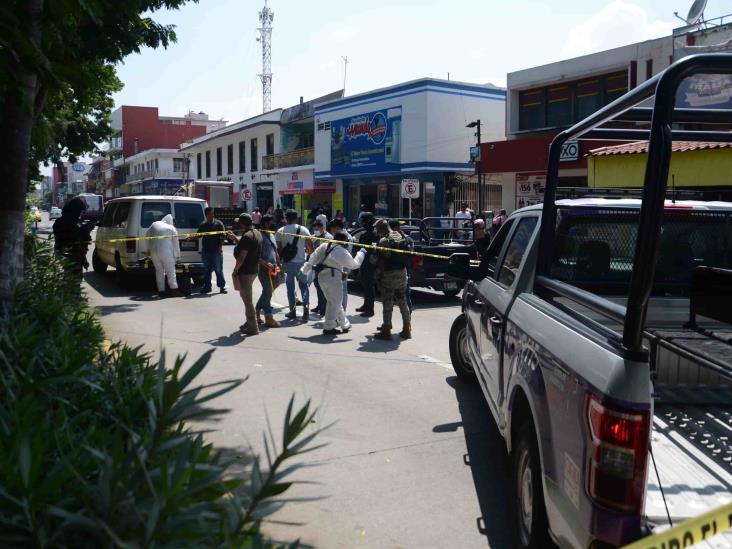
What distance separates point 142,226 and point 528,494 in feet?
41.9

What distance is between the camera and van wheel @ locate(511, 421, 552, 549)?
11.3ft

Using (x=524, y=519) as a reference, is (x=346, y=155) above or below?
above

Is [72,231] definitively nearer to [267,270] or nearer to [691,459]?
[267,270]

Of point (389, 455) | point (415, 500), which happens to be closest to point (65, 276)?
point (389, 455)

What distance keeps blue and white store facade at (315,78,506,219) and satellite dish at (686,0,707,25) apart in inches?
472

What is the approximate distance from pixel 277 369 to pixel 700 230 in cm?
477

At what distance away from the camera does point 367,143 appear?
107 feet

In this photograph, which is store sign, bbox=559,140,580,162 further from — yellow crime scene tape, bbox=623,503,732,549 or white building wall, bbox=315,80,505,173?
white building wall, bbox=315,80,505,173

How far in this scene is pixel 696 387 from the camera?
4.44 meters

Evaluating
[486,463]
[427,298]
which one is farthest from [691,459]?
[427,298]

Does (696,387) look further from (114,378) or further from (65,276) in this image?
(65,276)

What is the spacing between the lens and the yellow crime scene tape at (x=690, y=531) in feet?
6.10

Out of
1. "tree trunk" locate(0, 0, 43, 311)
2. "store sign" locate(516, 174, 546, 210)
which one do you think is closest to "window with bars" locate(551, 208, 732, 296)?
"tree trunk" locate(0, 0, 43, 311)

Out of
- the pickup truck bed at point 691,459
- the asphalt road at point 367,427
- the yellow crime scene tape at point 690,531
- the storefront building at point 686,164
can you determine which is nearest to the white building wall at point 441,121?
the storefront building at point 686,164
